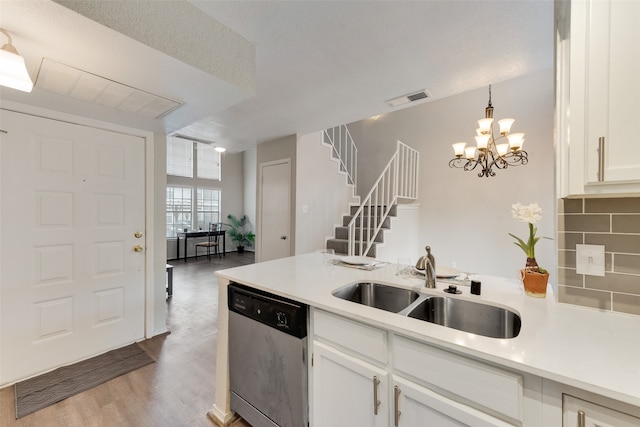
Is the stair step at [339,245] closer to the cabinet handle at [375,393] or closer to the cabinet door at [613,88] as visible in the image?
the cabinet handle at [375,393]

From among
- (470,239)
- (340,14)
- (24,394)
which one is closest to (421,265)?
(340,14)

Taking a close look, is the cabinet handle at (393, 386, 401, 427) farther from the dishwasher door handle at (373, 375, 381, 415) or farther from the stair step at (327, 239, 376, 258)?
the stair step at (327, 239, 376, 258)

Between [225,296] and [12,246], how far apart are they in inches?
67.9

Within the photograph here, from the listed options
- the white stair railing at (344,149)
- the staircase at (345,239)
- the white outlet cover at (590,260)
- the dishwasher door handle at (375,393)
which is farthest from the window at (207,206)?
the white outlet cover at (590,260)

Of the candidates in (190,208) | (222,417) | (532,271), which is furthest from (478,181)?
(190,208)

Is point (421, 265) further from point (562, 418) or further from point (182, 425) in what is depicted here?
point (182, 425)

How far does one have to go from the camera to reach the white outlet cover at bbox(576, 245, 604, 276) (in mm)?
1126

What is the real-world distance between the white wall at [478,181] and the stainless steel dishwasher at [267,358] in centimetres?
403

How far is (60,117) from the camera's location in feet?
7.06

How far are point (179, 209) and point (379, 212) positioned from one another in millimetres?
5620

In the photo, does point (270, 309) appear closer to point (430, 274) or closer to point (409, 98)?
point (430, 274)

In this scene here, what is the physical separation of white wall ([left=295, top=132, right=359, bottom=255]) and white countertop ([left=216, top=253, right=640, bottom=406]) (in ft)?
8.14

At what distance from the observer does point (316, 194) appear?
4.30 m

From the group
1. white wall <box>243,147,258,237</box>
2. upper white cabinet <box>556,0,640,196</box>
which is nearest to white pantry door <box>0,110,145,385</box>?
upper white cabinet <box>556,0,640,196</box>
